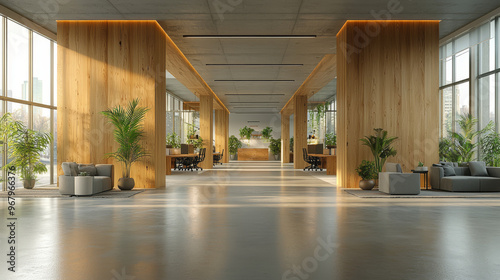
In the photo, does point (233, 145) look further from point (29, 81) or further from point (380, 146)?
point (380, 146)

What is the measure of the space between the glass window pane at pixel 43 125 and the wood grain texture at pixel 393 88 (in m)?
7.96

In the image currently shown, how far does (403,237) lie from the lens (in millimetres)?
4762

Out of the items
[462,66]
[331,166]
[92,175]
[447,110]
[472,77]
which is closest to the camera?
[92,175]

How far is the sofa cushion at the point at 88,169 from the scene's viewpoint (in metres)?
9.34

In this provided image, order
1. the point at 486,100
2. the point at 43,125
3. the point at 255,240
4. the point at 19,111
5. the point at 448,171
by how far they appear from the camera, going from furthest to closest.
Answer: the point at 486,100, the point at 43,125, the point at 19,111, the point at 448,171, the point at 255,240

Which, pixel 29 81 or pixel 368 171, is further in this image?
pixel 29 81

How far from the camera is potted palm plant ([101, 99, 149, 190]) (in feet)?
31.2

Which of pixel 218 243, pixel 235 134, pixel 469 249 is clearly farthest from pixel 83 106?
pixel 235 134

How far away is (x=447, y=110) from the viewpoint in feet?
46.4

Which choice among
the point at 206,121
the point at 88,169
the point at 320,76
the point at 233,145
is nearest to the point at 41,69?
the point at 88,169

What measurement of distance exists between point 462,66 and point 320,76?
5106 millimetres

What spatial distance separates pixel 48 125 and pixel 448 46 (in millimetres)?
12643

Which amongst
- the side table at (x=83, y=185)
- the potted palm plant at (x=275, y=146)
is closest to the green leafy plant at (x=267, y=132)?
the potted palm plant at (x=275, y=146)

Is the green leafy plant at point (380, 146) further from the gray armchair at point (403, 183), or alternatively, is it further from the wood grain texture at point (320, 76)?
the wood grain texture at point (320, 76)
